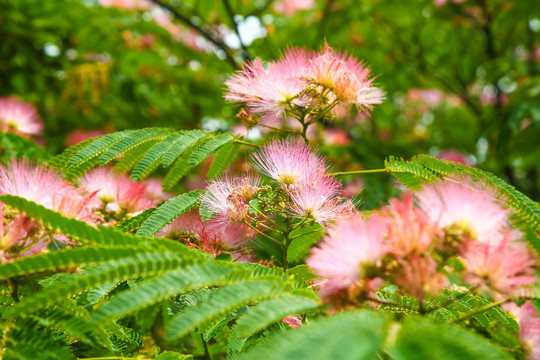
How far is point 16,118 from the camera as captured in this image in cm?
343

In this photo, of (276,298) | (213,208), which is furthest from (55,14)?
(276,298)

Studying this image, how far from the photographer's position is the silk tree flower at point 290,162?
1.65m

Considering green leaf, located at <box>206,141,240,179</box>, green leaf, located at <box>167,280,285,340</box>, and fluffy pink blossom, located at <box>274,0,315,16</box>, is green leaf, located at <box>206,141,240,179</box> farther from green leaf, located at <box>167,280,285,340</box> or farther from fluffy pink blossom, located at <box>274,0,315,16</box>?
fluffy pink blossom, located at <box>274,0,315,16</box>

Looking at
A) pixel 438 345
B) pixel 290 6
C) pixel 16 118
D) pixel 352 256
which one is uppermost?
pixel 290 6

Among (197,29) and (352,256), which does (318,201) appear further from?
(197,29)

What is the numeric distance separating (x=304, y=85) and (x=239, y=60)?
8.73 ft

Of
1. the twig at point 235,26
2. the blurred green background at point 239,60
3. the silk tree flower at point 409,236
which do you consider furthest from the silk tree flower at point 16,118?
the silk tree flower at point 409,236

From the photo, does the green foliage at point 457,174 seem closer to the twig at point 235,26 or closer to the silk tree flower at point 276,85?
the silk tree flower at point 276,85

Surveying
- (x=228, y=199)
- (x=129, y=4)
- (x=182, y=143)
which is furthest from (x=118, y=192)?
(x=129, y=4)

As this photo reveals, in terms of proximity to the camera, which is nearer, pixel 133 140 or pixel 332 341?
pixel 332 341

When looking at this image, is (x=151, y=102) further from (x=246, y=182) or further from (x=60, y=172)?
(x=246, y=182)

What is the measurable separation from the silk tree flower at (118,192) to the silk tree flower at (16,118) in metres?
1.40

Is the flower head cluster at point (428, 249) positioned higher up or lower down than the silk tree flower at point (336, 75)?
lower down

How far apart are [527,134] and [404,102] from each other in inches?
144
